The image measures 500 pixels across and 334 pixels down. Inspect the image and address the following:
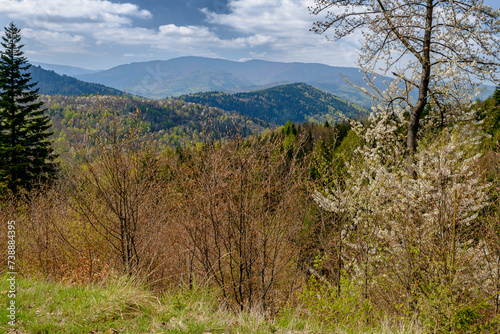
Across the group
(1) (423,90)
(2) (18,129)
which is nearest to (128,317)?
(1) (423,90)

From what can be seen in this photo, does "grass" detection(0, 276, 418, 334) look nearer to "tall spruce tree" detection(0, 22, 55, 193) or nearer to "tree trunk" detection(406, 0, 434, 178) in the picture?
"tree trunk" detection(406, 0, 434, 178)

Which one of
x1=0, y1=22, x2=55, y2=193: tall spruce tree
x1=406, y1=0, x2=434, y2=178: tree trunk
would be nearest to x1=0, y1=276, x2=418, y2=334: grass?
x1=406, y1=0, x2=434, y2=178: tree trunk

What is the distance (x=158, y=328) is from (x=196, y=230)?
296cm

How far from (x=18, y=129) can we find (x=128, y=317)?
31453 mm

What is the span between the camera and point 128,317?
3.89m

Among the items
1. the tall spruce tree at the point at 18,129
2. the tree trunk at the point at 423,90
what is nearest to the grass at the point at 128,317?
the tree trunk at the point at 423,90

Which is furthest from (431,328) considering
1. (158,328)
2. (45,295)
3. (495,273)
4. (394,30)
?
(394,30)

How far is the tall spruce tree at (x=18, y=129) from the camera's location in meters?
26.0

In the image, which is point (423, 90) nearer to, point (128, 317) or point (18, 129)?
point (128, 317)

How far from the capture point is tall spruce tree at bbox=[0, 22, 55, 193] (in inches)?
1025

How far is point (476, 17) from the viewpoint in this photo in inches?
260

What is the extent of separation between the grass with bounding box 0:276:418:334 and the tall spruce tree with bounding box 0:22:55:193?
25.8m

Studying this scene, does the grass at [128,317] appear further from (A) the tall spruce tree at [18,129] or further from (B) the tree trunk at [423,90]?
(A) the tall spruce tree at [18,129]

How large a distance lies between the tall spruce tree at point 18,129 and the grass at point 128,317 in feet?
84.6
